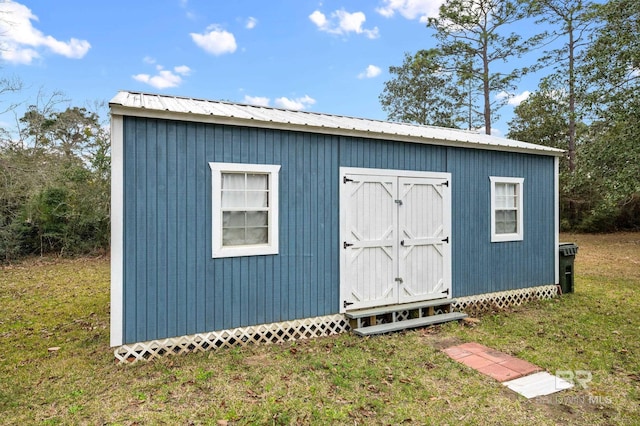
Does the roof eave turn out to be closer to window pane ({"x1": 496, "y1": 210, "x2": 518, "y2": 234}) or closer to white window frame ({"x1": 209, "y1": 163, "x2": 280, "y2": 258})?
white window frame ({"x1": 209, "y1": 163, "x2": 280, "y2": 258})

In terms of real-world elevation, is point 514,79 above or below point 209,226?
above

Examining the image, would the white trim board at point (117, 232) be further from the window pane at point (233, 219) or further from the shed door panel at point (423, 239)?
the shed door panel at point (423, 239)

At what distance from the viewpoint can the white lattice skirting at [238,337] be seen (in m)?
4.21

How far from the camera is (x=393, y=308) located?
5602 millimetres

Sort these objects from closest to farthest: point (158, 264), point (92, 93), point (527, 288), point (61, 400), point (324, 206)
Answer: point (61, 400), point (158, 264), point (324, 206), point (527, 288), point (92, 93)

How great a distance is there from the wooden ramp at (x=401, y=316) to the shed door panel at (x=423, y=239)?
0.54 ft

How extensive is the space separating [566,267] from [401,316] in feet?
14.0

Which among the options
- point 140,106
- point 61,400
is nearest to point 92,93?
point 140,106

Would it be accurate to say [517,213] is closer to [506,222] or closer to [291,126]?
[506,222]

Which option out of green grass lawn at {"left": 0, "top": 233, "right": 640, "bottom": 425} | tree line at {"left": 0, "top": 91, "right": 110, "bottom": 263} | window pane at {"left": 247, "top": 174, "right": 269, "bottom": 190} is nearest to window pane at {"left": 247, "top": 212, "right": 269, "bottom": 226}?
window pane at {"left": 247, "top": 174, "right": 269, "bottom": 190}

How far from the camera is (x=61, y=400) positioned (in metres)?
3.39

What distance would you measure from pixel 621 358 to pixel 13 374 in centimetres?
667

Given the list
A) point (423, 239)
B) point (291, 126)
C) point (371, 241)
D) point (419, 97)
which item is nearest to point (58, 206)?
point (291, 126)

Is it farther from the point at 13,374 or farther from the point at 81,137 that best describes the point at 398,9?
the point at 13,374
